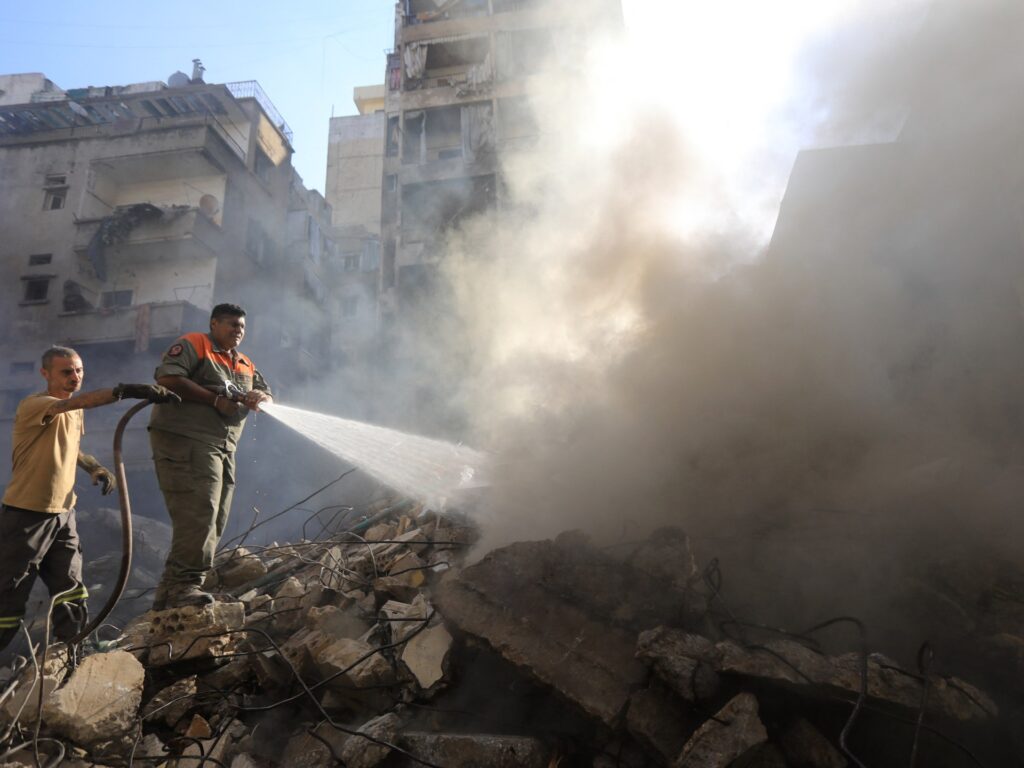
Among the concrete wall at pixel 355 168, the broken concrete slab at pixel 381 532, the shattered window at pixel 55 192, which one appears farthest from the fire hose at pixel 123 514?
the concrete wall at pixel 355 168

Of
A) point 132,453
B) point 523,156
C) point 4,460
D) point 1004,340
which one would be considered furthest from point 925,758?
point 4,460

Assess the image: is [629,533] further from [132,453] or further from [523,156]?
[132,453]

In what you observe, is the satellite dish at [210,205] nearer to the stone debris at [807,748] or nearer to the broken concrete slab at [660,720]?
the broken concrete slab at [660,720]

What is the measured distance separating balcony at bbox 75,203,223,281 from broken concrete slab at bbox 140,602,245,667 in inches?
821

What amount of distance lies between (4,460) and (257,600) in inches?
867

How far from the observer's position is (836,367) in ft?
14.5

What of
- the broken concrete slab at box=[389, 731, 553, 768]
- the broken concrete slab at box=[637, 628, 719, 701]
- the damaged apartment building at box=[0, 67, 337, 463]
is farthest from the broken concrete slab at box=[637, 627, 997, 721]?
the damaged apartment building at box=[0, 67, 337, 463]

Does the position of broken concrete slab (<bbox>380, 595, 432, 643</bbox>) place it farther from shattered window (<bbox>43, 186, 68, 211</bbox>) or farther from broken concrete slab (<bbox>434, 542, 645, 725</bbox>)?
shattered window (<bbox>43, 186, 68, 211</bbox>)

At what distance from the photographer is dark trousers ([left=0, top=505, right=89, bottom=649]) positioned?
305 centimetres

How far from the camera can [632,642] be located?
2.47m

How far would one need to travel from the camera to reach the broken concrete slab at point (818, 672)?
1.98 meters

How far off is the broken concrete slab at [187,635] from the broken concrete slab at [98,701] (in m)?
0.31

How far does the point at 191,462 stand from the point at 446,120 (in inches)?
857

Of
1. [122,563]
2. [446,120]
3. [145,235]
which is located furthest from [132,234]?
[122,563]
